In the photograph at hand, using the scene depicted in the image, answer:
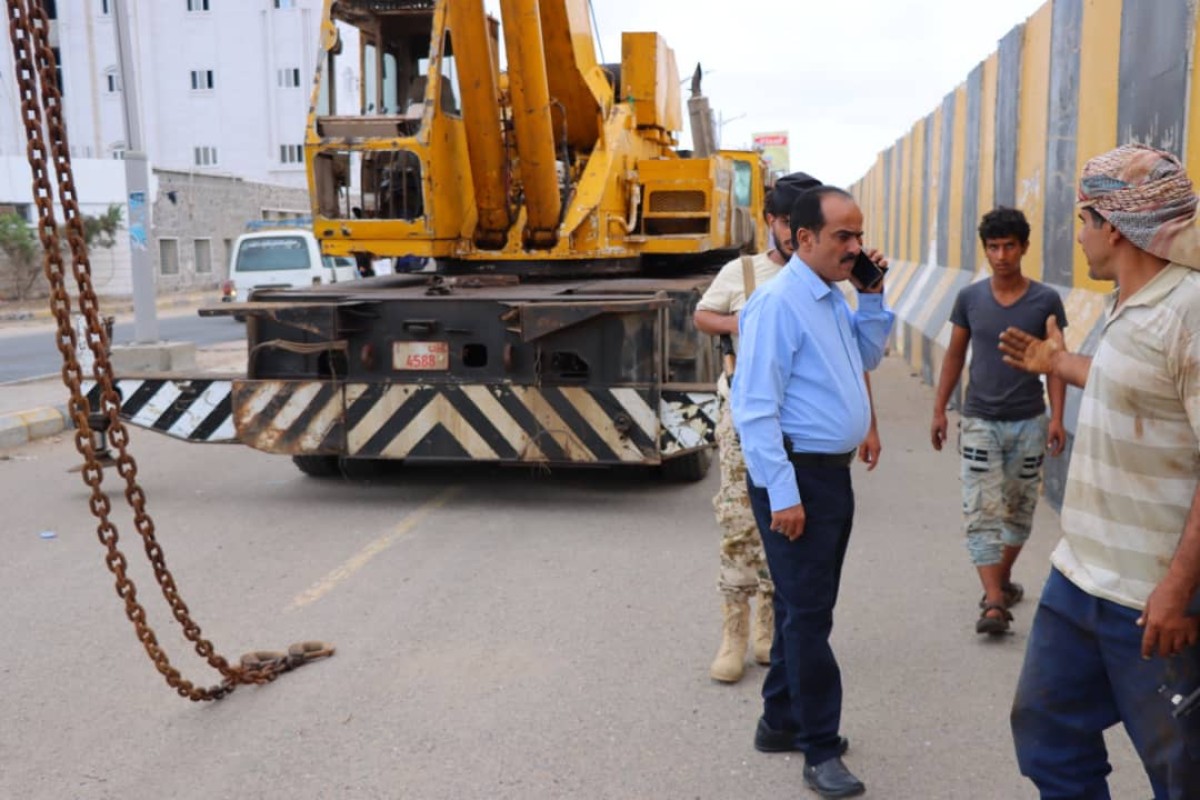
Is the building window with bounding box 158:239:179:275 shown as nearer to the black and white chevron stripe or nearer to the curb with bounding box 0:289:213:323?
the curb with bounding box 0:289:213:323

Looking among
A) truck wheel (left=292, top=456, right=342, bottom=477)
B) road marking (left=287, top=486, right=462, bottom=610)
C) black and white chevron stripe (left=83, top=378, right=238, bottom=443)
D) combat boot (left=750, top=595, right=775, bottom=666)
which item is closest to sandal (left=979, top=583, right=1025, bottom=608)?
combat boot (left=750, top=595, right=775, bottom=666)

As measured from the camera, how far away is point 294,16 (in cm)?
5425

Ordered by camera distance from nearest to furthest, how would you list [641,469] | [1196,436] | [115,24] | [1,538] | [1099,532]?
[1196,436]
[1099,532]
[1,538]
[641,469]
[115,24]

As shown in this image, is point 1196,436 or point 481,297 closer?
point 1196,436

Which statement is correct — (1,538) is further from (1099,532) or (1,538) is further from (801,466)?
(1099,532)

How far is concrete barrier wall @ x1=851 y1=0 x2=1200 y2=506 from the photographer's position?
605cm

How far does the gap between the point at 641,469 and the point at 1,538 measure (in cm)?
426

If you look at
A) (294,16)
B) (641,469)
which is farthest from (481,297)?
(294,16)

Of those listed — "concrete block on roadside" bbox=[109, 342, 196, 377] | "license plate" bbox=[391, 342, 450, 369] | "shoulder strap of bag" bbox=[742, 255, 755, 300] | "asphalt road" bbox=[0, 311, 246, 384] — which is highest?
"shoulder strap of bag" bbox=[742, 255, 755, 300]

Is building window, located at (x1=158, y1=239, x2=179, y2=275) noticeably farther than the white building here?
No

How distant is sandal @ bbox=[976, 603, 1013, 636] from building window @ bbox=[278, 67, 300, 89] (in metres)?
54.9

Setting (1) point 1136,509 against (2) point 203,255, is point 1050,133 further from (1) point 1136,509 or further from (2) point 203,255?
(2) point 203,255

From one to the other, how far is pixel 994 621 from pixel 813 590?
178 centimetres

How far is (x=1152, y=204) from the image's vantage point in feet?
8.42
